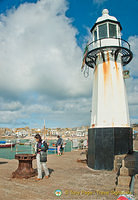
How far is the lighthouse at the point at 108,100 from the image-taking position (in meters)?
9.34

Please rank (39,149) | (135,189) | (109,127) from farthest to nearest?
(109,127)
(39,149)
(135,189)

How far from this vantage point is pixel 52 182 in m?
6.59

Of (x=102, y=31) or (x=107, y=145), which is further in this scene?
(x=102, y=31)

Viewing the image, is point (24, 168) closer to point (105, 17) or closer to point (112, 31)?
point (112, 31)

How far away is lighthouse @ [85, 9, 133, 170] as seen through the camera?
9336mm

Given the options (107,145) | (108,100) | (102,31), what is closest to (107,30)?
(102,31)

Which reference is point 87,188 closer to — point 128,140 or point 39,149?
point 39,149

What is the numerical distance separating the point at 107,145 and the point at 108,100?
2642 millimetres

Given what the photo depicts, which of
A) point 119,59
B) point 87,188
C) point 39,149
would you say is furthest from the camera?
point 119,59

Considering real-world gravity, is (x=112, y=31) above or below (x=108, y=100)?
above

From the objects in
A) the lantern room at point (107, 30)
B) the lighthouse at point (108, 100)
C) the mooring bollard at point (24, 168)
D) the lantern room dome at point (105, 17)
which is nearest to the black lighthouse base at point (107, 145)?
the lighthouse at point (108, 100)

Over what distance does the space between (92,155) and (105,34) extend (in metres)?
7.78

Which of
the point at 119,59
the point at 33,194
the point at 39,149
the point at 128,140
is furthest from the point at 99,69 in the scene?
the point at 33,194

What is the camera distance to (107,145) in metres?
9.29
